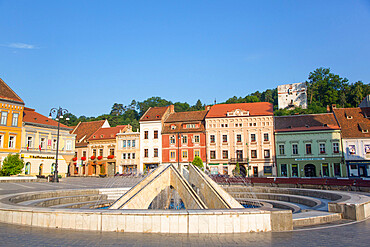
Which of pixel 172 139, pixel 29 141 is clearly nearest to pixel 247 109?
pixel 172 139

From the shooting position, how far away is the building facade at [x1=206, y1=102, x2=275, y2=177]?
43.4m

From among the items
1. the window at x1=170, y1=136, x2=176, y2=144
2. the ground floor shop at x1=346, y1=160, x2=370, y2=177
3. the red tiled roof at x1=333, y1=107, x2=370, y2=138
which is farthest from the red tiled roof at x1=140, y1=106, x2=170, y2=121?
the ground floor shop at x1=346, y1=160, x2=370, y2=177

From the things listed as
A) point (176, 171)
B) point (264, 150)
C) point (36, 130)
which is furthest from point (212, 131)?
point (176, 171)

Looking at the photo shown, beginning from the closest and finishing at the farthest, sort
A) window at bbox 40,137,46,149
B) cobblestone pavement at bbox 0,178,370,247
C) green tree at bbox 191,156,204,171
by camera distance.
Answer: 1. cobblestone pavement at bbox 0,178,370,247
2. green tree at bbox 191,156,204,171
3. window at bbox 40,137,46,149

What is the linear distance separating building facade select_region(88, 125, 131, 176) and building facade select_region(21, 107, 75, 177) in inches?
252

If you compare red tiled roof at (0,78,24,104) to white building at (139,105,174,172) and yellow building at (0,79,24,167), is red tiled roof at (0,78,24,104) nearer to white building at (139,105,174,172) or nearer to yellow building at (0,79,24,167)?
yellow building at (0,79,24,167)

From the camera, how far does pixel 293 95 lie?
91375 mm

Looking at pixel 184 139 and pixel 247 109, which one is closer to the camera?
pixel 247 109

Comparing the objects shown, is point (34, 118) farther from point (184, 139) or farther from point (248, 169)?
point (248, 169)

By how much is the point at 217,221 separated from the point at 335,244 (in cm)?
267

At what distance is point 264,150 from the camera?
43.7 meters

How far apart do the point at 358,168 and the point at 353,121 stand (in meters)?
7.37

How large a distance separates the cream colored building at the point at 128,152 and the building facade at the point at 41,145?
8078mm

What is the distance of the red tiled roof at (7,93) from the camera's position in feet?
124
